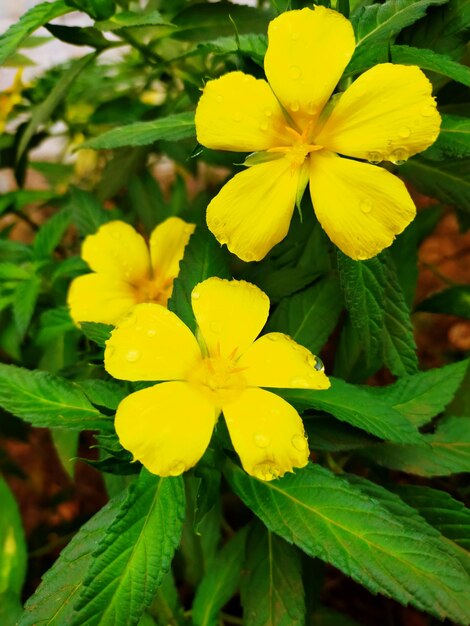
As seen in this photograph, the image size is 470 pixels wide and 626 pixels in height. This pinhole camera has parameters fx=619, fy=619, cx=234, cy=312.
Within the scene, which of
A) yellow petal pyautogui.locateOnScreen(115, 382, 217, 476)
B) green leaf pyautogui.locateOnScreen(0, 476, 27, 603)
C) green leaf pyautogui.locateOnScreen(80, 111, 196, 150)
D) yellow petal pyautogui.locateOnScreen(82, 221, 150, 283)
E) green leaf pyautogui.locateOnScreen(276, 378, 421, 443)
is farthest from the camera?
green leaf pyautogui.locateOnScreen(0, 476, 27, 603)

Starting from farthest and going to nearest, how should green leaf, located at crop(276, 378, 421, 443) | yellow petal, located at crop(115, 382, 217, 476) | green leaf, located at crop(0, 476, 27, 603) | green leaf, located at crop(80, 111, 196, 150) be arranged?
green leaf, located at crop(0, 476, 27, 603) < green leaf, located at crop(80, 111, 196, 150) < green leaf, located at crop(276, 378, 421, 443) < yellow petal, located at crop(115, 382, 217, 476)

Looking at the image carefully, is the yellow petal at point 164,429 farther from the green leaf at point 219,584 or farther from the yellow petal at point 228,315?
the green leaf at point 219,584

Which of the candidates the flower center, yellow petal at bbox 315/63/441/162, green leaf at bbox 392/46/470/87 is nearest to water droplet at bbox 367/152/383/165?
yellow petal at bbox 315/63/441/162

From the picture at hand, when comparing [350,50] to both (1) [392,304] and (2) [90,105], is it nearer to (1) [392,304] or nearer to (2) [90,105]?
(1) [392,304]

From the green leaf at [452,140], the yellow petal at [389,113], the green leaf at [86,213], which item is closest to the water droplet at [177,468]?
the yellow petal at [389,113]

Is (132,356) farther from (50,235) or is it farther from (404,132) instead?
(50,235)

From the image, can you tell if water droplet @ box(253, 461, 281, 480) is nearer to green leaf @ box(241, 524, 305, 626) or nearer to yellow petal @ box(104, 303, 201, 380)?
yellow petal @ box(104, 303, 201, 380)

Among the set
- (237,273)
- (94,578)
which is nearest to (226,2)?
(237,273)
